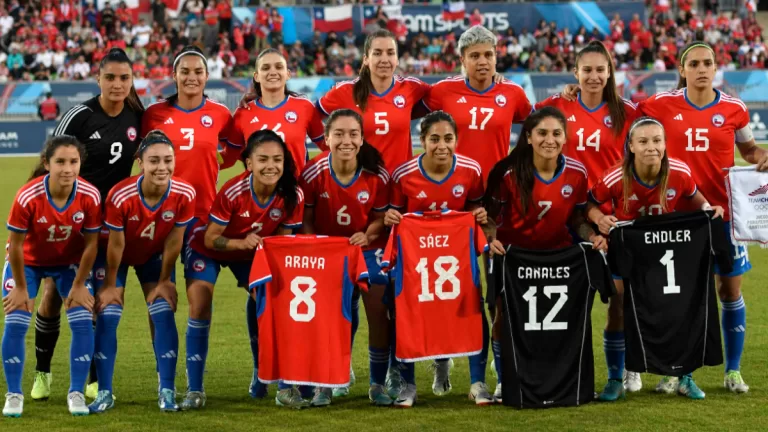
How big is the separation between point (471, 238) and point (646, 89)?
20202mm

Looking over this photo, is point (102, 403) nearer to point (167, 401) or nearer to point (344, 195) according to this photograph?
point (167, 401)

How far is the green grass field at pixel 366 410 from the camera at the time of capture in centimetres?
554

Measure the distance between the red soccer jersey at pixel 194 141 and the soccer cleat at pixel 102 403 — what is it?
1.27m

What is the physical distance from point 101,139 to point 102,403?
1.62 metres

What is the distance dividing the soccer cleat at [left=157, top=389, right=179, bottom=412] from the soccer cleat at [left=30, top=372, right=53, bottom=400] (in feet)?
2.63

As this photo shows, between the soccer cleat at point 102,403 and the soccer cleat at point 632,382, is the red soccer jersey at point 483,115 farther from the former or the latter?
the soccer cleat at point 102,403

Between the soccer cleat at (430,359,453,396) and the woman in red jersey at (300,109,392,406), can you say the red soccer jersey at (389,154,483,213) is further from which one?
the soccer cleat at (430,359,453,396)

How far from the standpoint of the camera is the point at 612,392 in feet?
19.9

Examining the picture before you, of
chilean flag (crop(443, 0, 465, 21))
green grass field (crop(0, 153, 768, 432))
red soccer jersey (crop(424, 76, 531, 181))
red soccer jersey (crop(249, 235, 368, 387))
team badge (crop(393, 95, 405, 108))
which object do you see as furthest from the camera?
chilean flag (crop(443, 0, 465, 21))

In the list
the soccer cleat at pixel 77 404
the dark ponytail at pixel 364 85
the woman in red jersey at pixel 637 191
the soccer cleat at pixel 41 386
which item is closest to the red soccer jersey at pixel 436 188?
the woman in red jersey at pixel 637 191

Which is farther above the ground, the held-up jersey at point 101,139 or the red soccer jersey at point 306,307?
the held-up jersey at point 101,139

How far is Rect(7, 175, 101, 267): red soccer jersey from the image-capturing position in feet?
18.8

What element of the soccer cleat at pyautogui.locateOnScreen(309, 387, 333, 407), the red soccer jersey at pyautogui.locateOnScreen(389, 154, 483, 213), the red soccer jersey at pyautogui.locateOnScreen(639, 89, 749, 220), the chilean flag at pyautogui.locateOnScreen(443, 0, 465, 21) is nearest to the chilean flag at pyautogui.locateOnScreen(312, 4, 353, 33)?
the chilean flag at pyautogui.locateOnScreen(443, 0, 465, 21)

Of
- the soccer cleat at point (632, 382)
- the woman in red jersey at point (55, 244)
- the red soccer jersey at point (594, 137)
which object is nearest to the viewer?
the woman in red jersey at point (55, 244)
